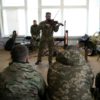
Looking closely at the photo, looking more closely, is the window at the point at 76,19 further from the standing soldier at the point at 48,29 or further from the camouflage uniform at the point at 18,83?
the camouflage uniform at the point at 18,83

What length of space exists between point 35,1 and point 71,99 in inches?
311

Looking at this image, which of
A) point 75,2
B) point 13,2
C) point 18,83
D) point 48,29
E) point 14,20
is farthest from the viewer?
point 14,20

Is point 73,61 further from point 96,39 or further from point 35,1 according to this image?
point 35,1

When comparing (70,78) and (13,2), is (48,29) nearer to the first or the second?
(13,2)

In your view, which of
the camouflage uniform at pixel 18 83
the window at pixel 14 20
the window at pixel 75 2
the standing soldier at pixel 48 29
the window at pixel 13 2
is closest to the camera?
the camouflage uniform at pixel 18 83

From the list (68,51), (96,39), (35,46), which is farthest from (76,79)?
(35,46)

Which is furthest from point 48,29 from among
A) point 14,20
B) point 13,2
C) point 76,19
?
point 13,2

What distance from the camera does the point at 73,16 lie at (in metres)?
10.1

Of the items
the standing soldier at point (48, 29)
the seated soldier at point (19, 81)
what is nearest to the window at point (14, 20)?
the standing soldier at point (48, 29)

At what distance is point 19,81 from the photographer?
101 inches

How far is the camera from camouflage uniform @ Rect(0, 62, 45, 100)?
2555mm

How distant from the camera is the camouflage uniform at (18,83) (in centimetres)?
255

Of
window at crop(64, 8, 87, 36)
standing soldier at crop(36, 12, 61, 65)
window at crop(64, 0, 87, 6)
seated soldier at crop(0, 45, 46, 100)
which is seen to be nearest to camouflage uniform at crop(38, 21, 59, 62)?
standing soldier at crop(36, 12, 61, 65)

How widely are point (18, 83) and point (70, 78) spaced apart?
533mm
